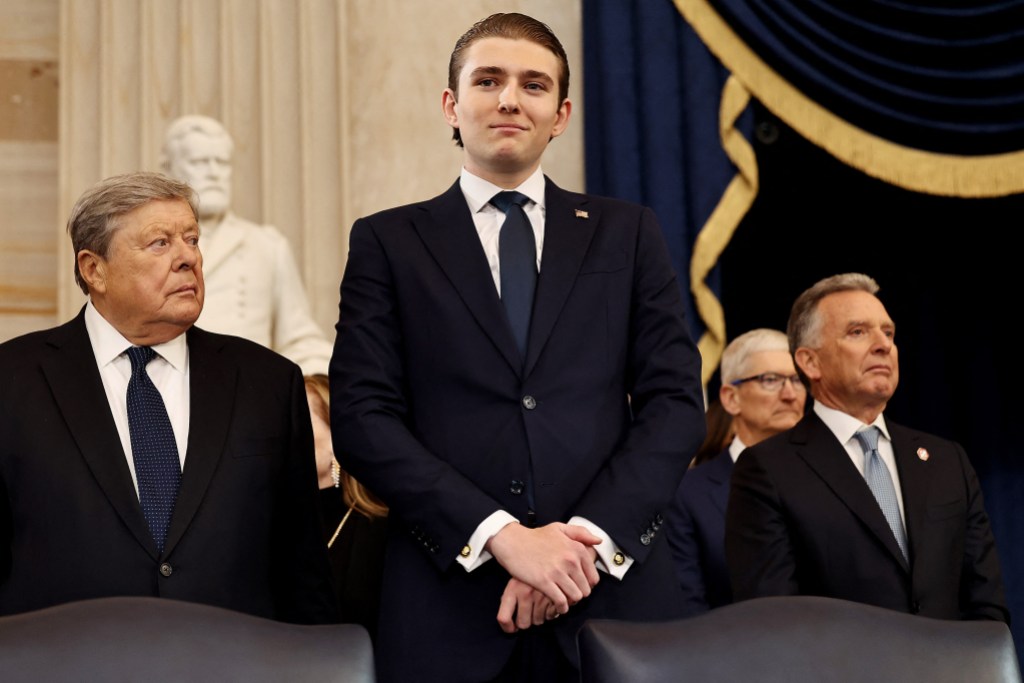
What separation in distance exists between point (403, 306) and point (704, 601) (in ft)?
5.57

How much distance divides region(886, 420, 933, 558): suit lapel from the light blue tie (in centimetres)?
3

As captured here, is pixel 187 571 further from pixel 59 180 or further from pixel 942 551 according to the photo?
pixel 59 180

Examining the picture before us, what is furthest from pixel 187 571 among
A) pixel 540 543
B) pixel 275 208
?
pixel 275 208

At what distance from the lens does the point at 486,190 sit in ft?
8.70

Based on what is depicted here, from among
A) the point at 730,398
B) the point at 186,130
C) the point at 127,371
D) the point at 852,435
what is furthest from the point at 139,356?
the point at 730,398

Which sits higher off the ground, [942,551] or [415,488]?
[415,488]

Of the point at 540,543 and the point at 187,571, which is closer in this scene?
the point at 540,543

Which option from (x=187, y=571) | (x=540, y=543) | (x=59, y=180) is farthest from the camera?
(x=59, y=180)

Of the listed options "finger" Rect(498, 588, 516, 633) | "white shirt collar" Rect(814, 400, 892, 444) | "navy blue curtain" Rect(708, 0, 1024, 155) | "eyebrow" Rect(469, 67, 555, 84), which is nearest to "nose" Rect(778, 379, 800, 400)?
"white shirt collar" Rect(814, 400, 892, 444)

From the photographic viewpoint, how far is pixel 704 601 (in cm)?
391

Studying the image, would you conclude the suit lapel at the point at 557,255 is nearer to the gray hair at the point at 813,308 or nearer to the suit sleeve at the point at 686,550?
the gray hair at the point at 813,308

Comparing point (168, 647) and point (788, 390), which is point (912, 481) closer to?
point (788, 390)

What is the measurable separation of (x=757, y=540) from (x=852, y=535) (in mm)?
209

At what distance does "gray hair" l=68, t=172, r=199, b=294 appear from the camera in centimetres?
272
